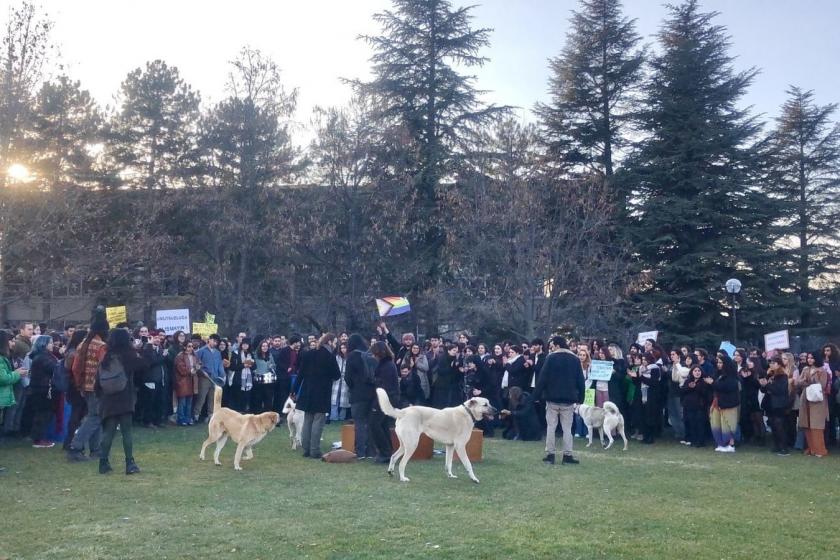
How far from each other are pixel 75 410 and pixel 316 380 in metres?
3.78

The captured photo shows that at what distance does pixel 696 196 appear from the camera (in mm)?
31484

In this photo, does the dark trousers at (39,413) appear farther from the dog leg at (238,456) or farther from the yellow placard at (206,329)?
the yellow placard at (206,329)

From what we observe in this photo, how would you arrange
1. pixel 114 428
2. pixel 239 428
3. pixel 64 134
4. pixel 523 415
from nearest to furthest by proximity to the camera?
pixel 114 428 → pixel 239 428 → pixel 523 415 → pixel 64 134

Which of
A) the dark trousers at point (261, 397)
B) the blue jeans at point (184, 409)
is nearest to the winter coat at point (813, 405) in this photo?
the dark trousers at point (261, 397)

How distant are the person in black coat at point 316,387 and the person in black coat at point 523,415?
446 centimetres

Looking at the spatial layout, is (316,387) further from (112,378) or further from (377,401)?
(112,378)

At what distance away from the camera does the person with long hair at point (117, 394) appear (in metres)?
9.89

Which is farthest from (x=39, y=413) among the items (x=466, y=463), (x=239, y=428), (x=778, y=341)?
(x=778, y=341)

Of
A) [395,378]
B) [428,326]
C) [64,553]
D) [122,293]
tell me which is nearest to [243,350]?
[395,378]

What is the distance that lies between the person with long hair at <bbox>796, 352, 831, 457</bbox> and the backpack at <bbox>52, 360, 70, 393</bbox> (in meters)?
13.1

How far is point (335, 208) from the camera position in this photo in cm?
2975

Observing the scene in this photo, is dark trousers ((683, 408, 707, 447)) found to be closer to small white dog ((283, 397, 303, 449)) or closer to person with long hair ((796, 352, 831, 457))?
person with long hair ((796, 352, 831, 457))

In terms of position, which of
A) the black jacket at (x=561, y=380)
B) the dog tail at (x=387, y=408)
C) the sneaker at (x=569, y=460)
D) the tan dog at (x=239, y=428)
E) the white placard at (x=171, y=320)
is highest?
the white placard at (x=171, y=320)

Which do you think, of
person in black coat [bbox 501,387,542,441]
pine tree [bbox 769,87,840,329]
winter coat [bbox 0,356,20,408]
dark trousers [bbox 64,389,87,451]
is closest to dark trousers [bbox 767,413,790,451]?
person in black coat [bbox 501,387,542,441]
